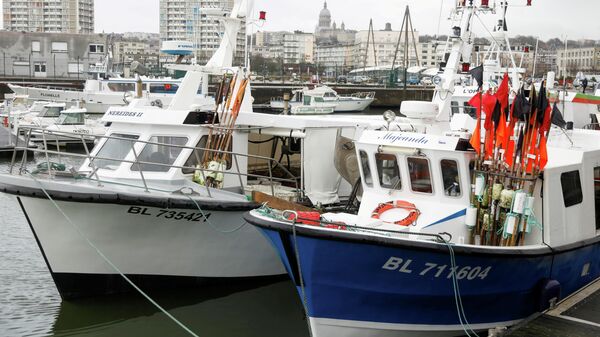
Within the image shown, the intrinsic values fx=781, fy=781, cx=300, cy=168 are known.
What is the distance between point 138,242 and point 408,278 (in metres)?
4.93

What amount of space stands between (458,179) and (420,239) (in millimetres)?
1129

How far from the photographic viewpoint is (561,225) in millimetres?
11023

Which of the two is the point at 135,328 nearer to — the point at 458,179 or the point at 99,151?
the point at 99,151

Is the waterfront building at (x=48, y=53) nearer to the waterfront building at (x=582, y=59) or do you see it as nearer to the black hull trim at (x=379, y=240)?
the waterfront building at (x=582, y=59)

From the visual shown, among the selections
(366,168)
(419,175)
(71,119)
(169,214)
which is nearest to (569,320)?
(419,175)

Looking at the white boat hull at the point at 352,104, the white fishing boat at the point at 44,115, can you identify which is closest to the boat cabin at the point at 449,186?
the white fishing boat at the point at 44,115

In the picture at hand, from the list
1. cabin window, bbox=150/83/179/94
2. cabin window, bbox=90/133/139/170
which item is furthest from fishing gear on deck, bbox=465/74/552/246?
cabin window, bbox=150/83/179/94

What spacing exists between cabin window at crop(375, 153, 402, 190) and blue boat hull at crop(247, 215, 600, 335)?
70.4 inches

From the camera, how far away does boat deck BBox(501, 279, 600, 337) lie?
9.78 meters

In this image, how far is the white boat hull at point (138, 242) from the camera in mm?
12320

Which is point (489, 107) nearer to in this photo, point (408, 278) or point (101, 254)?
point (408, 278)

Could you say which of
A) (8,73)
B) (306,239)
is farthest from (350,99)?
(306,239)

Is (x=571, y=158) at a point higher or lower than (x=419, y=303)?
higher

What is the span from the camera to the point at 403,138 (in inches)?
442
